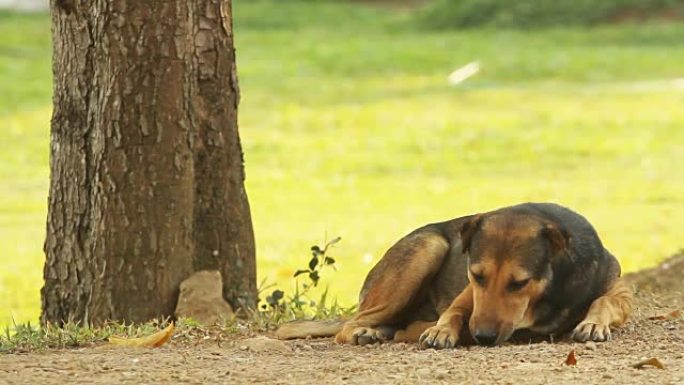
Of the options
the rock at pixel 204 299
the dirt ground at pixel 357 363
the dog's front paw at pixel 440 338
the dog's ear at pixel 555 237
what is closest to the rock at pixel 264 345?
the dirt ground at pixel 357 363

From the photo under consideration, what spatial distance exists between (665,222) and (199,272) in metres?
7.21

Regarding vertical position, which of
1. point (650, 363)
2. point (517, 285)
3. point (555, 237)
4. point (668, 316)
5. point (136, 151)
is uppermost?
point (136, 151)

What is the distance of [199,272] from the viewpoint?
810 centimetres

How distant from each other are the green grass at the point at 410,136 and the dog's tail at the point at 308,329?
420cm

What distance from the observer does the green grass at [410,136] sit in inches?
555

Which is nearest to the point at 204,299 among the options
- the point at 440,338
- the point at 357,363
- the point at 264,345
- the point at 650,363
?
the point at 264,345

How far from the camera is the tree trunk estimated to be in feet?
25.5

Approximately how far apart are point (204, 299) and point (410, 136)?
12.5 meters

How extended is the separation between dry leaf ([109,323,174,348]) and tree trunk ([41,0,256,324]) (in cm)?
82

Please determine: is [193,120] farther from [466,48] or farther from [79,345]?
[466,48]

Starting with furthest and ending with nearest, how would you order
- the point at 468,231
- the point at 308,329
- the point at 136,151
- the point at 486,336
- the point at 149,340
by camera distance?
the point at 136,151, the point at 308,329, the point at 149,340, the point at 468,231, the point at 486,336

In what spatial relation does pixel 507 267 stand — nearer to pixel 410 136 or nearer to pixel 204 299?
pixel 204 299

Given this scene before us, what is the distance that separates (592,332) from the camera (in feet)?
21.5

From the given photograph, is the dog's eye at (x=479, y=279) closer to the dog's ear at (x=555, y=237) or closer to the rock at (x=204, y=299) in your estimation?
the dog's ear at (x=555, y=237)
